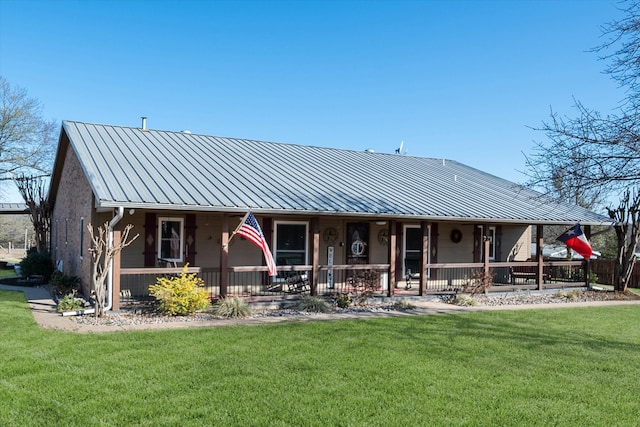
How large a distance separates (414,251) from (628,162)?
10.5 m

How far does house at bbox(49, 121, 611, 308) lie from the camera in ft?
40.5

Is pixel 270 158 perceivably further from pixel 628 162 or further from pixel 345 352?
pixel 628 162

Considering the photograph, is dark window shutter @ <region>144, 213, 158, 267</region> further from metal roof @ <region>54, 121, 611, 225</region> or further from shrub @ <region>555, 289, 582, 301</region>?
shrub @ <region>555, 289, 582, 301</region>

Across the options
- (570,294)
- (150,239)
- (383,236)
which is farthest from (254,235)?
(570,294)

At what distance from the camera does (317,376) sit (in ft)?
21.3

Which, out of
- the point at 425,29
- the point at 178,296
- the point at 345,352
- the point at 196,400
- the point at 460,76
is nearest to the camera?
the point at 196,400

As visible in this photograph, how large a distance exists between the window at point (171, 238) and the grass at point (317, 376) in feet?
13.5

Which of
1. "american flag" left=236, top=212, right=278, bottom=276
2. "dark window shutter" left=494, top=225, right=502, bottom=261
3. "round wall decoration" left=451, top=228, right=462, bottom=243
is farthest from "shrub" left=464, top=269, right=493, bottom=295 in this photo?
"american flag" left=236, top=212, right=278, bottom=276

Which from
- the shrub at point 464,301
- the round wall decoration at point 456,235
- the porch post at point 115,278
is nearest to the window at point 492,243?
the round wall decoration at point 456,235

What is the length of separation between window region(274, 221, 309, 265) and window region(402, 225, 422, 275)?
12.9 ft

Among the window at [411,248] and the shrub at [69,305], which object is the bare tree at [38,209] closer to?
the shrub at [69,305]

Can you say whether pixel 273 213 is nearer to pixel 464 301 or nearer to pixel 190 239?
pixel 190 239

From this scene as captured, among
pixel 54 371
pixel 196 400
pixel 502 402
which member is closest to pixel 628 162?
pixel 502 402

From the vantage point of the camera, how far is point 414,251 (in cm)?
1734
